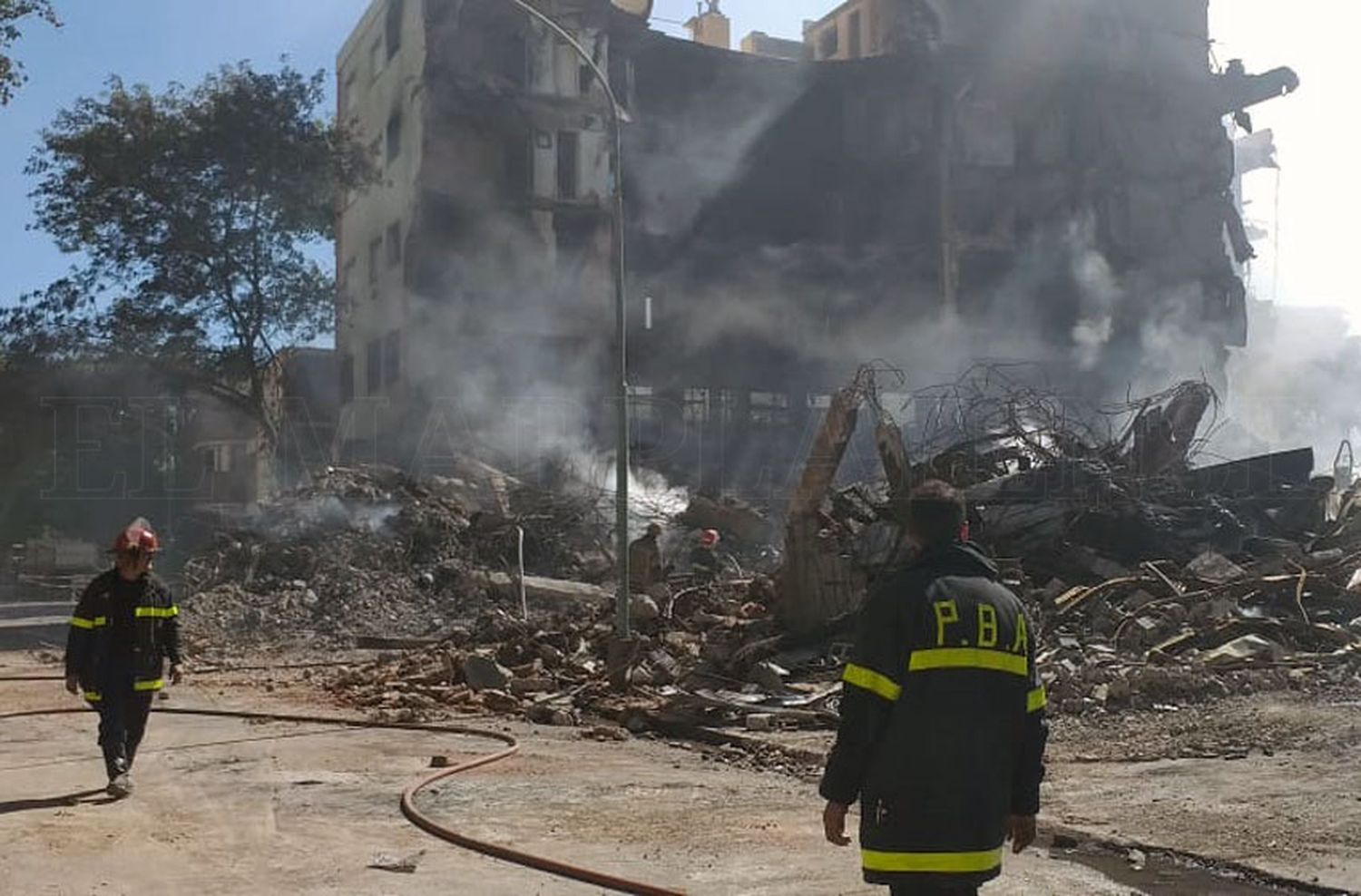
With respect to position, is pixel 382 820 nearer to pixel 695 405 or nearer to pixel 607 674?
pixel 607 674

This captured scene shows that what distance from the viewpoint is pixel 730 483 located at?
37.8 m

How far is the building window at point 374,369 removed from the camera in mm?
38294

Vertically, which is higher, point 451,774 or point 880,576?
point 880,576

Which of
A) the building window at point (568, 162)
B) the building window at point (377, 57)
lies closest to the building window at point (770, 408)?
the building window at point (568, 162)

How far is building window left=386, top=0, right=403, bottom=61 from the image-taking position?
38656 millimetres

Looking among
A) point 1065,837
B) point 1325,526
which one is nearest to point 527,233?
point 1325,526

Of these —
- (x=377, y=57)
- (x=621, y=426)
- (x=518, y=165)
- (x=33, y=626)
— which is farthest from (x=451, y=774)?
(x=377, y=57)

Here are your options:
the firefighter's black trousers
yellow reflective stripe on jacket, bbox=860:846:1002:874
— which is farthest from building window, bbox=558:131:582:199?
yellow reflective stripe on jacket, bbox=860:846:1002:874

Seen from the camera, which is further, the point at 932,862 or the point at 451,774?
the point at 451,774

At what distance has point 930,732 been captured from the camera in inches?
144

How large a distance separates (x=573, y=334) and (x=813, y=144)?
36.8 ft

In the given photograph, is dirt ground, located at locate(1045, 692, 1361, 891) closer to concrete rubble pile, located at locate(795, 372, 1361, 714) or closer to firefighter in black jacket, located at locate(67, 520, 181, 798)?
concrete rubble pile, located at locate(795, 372, 1361, 714)

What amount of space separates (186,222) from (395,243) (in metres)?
6.42

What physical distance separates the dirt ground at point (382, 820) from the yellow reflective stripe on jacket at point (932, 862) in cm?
230
